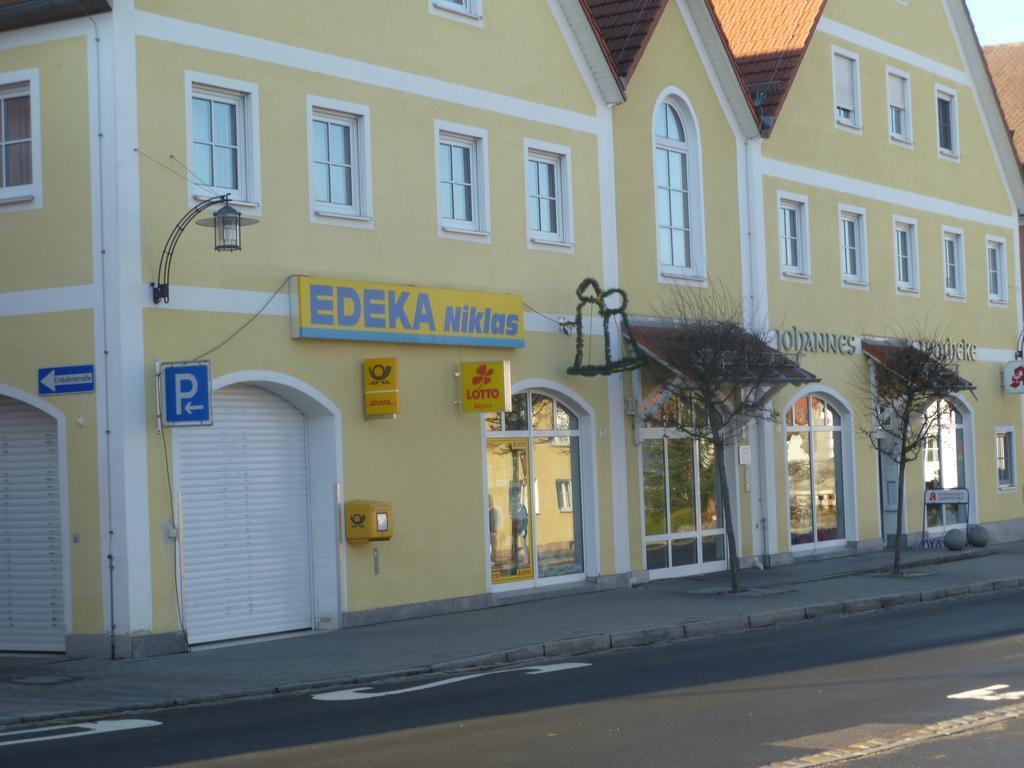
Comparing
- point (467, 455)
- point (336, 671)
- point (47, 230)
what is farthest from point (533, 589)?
point (47, 230)

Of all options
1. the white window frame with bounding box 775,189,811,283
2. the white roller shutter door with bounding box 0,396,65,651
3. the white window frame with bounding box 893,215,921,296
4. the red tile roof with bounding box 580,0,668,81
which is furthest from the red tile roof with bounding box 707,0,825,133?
the white roller shutter door with bounding box 0,396,65,651

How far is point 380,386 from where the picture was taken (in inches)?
719

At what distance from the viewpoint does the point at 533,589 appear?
20984 millimetres

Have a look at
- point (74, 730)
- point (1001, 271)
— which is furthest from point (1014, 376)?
point (74, 730)

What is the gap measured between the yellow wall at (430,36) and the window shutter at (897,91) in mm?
10449

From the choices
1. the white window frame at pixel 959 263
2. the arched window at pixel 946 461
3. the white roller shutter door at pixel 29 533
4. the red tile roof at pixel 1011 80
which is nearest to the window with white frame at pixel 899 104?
the white window frame at pixel 959 263

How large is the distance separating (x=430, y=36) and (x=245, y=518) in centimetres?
656

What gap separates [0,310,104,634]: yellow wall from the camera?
619 inches

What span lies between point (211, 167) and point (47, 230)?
187 centimetres

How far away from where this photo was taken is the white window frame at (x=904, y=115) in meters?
30.2

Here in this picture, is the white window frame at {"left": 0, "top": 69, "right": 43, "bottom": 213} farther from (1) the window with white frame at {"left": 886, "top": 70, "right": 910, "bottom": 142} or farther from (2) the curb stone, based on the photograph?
(1) the window with white frame at {"left": 886, "top": 70, "right": 910, "bottom": 142}

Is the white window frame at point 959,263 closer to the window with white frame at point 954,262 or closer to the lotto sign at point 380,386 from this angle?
the window with white frame at point 954,262

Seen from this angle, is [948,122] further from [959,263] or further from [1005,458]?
[1005,458]

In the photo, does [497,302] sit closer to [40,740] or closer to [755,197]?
[755,197]
